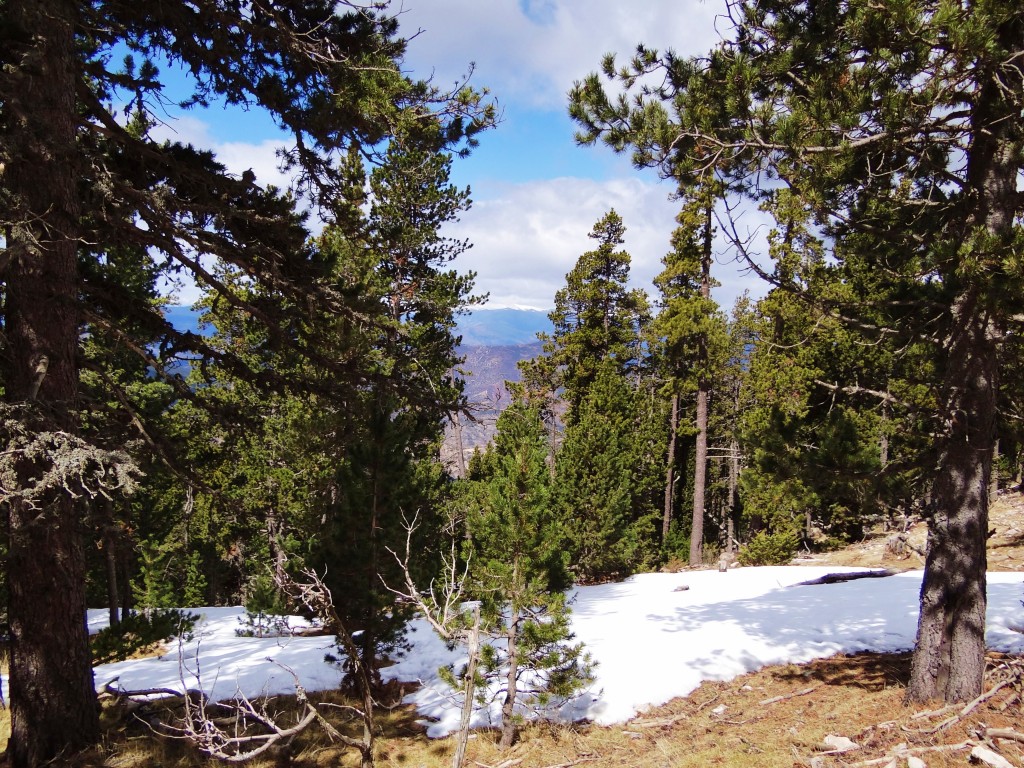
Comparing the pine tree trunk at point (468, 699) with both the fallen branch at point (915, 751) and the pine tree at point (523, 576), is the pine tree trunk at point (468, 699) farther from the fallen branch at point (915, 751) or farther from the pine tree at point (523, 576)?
the pine tree at point (523, 576)

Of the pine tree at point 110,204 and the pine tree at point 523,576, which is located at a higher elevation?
the pine tree at point 110,204

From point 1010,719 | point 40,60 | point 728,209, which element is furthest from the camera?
point 728,209

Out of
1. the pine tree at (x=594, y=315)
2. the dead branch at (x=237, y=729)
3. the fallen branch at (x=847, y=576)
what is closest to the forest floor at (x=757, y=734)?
the dead branch at (x=237, y=729)

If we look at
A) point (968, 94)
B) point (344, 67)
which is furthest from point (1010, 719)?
point (344, 67)

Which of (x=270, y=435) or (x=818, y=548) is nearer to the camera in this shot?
(x=270, y=435)

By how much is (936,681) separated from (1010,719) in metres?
0.64

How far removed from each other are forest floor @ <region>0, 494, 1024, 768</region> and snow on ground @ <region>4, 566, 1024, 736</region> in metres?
0.46

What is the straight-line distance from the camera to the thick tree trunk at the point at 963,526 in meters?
5.35

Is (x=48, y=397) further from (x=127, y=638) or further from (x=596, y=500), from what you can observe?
(x=596, y=500)

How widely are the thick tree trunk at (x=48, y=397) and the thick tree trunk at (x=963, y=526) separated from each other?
25.6 ft

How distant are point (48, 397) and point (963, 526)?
837cm

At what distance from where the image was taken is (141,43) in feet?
20.3

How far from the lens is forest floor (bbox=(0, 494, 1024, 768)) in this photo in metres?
4.85

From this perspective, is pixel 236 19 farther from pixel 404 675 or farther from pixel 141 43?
pixel 404 675
